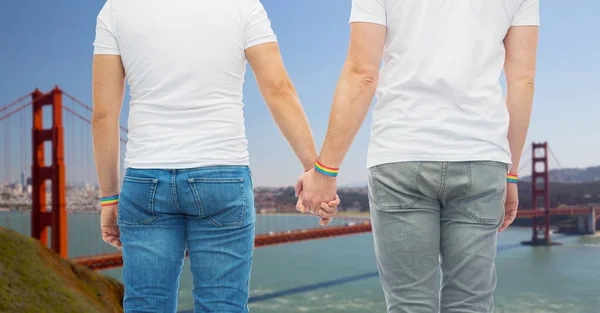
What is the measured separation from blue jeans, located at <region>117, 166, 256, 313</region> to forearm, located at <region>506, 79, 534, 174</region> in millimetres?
536

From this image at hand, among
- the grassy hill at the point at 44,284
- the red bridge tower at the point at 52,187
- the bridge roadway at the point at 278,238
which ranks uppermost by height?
the red bridge tower at the point at 52,187

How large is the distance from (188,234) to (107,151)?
275 mm

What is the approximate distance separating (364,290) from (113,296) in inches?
879

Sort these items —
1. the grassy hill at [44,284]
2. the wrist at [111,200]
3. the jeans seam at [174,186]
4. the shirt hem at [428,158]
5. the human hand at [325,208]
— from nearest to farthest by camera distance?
the shirt hem at [428,158]
the jeans seam at [174,186]
the human hand at [325,208]
the wrist at [111,200]
the grassy hill at [44,284]

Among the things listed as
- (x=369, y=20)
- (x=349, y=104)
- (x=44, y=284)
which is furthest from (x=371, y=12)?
(x=44, y=284)

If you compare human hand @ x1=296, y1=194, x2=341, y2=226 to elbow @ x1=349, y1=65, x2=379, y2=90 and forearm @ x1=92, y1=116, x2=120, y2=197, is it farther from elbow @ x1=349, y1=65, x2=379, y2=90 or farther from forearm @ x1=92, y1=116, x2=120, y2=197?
forearm @ x1=92, y1=116, x2=120, y2=197

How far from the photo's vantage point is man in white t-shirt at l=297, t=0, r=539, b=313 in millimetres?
1048

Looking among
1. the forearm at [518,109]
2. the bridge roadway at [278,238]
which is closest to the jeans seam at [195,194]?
the forearm at [518,109]

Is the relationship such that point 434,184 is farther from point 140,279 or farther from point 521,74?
point 140,279

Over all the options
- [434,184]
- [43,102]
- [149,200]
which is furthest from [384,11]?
[43,102]

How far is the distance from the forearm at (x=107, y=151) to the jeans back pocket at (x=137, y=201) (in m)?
0.15

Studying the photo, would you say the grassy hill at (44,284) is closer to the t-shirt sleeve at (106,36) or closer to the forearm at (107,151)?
the forearm at (107,151)

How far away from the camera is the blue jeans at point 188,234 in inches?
45.3

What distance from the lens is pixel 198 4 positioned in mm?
1203
